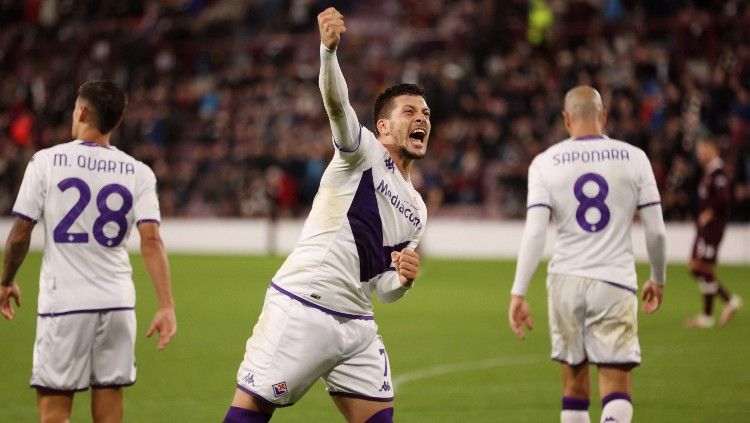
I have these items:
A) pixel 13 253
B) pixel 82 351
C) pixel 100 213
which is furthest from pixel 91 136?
pixel 82 351

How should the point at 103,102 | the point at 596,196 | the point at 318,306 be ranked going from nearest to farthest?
1. the point at 318,306
2. the point at 103,102
3. the point at 596,196

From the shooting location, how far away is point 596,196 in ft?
21.9

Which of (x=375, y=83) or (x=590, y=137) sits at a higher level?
(x=375, y=83)

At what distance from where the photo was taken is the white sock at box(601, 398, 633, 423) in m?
6.44

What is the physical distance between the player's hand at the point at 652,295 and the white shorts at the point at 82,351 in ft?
9.24

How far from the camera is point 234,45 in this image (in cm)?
2911

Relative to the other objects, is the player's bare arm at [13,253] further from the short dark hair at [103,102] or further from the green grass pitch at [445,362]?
the green grass pitch at [445,362]

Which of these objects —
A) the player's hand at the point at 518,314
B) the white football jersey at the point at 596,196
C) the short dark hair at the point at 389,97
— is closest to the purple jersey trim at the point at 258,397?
the short dark hair at the point at 389,97

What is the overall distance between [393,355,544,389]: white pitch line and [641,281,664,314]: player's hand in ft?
11.7

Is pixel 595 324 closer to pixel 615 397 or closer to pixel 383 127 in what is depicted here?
pixel 615 397

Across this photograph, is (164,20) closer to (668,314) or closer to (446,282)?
(446,282)

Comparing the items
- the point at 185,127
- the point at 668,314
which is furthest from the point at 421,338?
the point at 185,127

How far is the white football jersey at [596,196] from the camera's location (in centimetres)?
665

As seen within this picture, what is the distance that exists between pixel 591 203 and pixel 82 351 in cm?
280
